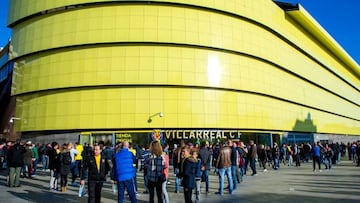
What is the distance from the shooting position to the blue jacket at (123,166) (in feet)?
23.9

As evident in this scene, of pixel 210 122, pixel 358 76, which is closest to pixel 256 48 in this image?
pixel 210 122

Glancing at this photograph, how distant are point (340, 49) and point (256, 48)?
34591 millimetres

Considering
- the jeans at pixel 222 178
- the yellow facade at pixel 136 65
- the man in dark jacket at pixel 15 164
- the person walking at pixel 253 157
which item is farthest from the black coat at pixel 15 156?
the yellow facade at pixel 136 65

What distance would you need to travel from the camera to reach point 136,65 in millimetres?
31297

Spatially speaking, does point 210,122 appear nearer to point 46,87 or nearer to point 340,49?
point 46,87

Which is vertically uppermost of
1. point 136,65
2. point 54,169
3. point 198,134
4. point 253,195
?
point 136,65

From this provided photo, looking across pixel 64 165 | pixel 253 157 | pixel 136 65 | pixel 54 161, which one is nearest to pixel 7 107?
pixel 136 65

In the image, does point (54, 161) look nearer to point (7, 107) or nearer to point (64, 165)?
point (64, 165)

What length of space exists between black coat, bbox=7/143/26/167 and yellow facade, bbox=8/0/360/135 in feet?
57.6

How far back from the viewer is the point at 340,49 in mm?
63375

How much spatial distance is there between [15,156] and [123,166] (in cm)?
776

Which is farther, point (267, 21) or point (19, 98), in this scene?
point (267, 21)

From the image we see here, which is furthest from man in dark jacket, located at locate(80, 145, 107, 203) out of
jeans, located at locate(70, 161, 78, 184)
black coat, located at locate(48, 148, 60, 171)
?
jeans, located at locate(70, 161, 78, 184)

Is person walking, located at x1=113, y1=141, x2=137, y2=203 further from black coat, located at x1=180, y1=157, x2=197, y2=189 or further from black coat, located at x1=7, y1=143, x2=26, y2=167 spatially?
black coat, located at x1=7, y1=143, x2=26, y2=167
